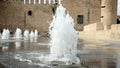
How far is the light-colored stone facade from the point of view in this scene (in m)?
35.3

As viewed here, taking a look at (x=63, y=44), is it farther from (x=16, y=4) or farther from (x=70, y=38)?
(x=16, y=4)

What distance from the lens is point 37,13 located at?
35875 mm

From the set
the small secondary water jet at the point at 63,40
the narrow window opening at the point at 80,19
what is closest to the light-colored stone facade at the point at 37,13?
the narrow window opening at the point at 80,19

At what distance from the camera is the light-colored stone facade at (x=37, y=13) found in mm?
35344

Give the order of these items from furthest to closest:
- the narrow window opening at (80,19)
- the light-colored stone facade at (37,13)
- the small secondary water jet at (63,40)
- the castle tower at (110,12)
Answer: the narrow window opening at (80,19) → the light-colored stone facade at (37,13) → the castle tower at (110,12) → the small secondary water jet at (63,40)

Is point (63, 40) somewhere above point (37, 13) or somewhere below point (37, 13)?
below

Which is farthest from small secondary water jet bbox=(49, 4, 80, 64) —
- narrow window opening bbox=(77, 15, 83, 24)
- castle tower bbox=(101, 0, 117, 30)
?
narrow window opening bbox=(77, 15, 83, 24)

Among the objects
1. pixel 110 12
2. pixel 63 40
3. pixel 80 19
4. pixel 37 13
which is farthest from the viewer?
pixel 80 19

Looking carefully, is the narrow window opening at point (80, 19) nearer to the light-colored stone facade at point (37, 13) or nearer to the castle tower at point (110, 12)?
the light-colored stone facade at point (37, 13)

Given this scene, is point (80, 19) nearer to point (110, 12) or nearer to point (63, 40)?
point (110, 12)

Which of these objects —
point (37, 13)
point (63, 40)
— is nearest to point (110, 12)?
point (63, 40)

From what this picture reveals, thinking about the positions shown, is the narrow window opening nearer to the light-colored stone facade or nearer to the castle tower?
the light-colored stone facade

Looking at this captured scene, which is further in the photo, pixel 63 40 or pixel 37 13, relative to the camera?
pixel 37 13

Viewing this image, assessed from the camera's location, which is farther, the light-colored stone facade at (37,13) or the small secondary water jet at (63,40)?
the light-colored stone facade at (37,13)
